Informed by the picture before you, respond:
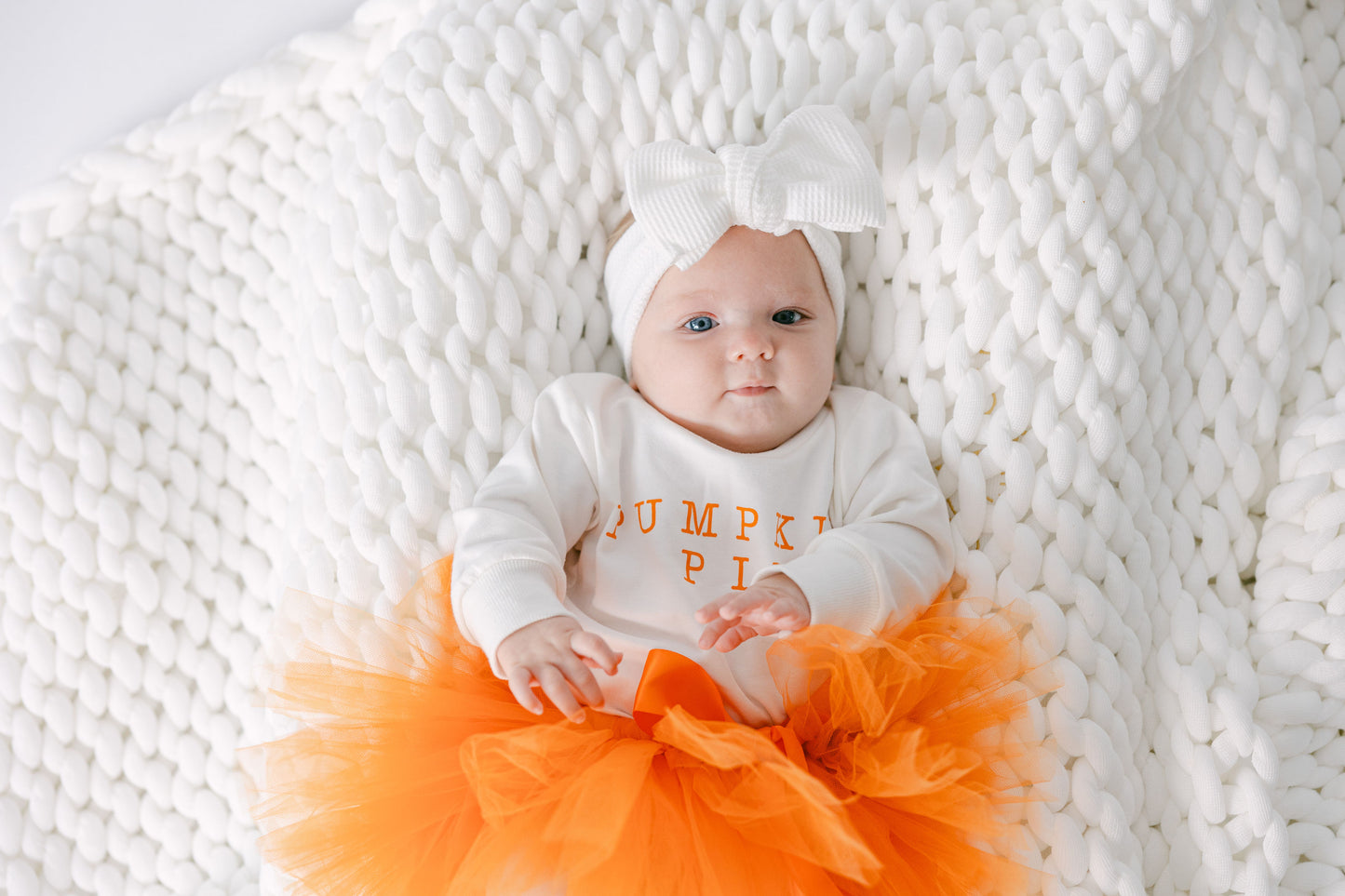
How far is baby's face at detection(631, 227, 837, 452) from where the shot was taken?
1.14 meters

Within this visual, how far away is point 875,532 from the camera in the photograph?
1.06m

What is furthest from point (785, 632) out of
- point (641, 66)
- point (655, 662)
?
point (641, 66)

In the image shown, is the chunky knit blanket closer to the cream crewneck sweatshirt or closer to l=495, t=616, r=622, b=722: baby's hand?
the cream crewneck sweatshirt

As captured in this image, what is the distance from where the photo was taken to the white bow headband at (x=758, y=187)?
1104mm

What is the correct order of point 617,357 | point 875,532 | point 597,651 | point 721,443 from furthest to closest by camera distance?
point 617,357 < point 721,443 < point 875,532 < point 597,651

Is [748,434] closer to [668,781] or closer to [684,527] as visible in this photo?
[684,527]

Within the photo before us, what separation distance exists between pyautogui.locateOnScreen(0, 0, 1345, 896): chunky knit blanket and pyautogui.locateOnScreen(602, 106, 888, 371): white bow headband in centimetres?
11

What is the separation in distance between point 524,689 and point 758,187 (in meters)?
0.55

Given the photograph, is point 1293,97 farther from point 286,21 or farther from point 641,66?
point 286,21

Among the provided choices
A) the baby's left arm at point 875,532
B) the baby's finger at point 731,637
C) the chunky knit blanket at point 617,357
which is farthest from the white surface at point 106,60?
the baby's finger at point 731,637

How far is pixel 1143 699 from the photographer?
3.71ft

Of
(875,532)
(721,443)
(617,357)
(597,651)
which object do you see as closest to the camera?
(597,651)

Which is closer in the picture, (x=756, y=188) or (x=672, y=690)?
(x=672, y=690)

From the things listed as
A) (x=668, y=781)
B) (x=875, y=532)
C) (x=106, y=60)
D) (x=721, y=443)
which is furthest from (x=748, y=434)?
(x=106, y=60)
